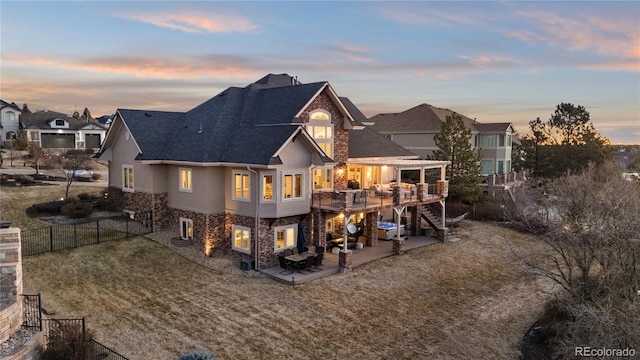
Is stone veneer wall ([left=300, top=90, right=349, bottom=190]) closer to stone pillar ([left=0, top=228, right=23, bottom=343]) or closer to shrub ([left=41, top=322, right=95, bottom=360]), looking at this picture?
stone pillar ([left=0, top=228, right=23, bottom=343])

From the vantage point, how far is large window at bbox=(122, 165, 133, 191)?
26.9 m

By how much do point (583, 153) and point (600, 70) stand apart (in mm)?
16481

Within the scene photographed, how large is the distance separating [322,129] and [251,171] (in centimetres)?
577

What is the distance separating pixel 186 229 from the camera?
23.7 metres

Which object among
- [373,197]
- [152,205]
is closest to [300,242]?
[373,197]

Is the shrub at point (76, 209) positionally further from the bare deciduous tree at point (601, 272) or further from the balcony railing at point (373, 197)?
the bare deciduous tree at point (601, 272)

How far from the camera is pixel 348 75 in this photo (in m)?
39.5

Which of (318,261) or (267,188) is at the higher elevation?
(267,188)

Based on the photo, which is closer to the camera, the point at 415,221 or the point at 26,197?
the point at 26,197

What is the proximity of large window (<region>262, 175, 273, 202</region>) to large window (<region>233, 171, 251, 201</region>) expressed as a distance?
40.3 inches

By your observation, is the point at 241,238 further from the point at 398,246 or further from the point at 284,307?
the point at 398,246

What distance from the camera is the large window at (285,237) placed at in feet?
71.2

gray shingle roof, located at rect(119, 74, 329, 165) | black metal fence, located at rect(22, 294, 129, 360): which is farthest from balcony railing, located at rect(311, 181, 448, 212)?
black metal fence, located at rect(22, 294, 129, 360)

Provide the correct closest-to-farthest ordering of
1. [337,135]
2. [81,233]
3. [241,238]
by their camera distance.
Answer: [241,238] → [81,233] → [337,135]
